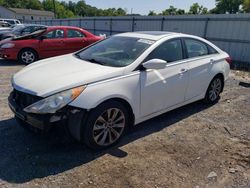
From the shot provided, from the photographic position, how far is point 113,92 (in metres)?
3.35

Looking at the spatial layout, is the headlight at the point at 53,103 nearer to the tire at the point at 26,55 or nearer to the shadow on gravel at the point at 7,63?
the tire at the point at 26,55

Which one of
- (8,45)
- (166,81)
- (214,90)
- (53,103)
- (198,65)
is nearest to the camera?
(53,103)

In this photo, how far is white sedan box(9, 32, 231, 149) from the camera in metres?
3.10

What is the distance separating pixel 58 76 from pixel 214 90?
3441 millimetres

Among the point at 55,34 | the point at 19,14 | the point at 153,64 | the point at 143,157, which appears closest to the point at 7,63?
the point at 55,34

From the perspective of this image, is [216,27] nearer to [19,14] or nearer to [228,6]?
[228,6]

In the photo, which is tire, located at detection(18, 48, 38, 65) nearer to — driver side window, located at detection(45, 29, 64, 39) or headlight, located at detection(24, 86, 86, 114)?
driver side window, located at detection(45, 29, 64, 39)

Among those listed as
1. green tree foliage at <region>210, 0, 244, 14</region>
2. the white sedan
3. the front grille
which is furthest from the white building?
the front grille

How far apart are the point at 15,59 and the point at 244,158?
28.2ft

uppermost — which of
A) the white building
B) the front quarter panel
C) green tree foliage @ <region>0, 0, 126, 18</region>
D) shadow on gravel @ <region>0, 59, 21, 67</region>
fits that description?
green tree foliage @ <region>0, 0, 126, 18</region>

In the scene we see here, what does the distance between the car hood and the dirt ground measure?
0.55m

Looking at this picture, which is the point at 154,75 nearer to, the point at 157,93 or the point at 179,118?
the point at 157,93

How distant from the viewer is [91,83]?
327 centimetres

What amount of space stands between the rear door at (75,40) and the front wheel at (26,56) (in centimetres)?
133
